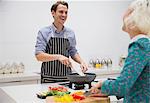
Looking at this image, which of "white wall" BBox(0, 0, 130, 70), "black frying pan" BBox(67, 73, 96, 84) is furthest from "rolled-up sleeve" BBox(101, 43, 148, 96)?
"white wall" BBox(0, 0, 130, 70)

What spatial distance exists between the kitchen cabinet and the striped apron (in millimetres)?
647

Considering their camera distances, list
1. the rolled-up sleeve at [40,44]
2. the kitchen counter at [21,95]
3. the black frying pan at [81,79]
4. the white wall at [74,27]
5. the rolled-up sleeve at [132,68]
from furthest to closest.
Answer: the white wall at [74,27]
the rolled-up sleeve at [40,44]
the black frying pan at [81,79]
the kitchen counter at [21,95]
the rolled-up sleeve at [132,68]

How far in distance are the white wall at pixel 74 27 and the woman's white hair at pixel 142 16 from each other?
2.44 m

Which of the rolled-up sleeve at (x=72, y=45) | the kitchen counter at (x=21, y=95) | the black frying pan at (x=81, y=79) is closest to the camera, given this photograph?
the kitchen counter at (x=21, y=95)

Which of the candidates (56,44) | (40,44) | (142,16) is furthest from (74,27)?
(142,16)

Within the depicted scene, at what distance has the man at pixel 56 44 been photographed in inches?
95.0

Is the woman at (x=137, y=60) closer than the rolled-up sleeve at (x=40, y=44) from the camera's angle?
Yes

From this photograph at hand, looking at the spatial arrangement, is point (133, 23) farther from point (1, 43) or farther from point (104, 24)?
point (104, 24)

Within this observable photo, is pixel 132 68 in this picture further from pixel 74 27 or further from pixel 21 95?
pixel 74 27

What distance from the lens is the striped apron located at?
95.7 inches

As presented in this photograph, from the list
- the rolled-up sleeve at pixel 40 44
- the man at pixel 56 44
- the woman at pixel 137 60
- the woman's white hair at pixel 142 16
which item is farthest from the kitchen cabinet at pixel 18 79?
the woman's white hair at pixel 142 16

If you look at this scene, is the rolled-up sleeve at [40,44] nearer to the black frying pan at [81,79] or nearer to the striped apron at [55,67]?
the striped apron at [55,67]

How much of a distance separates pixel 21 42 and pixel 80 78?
5.69ft

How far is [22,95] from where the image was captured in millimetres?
1759
